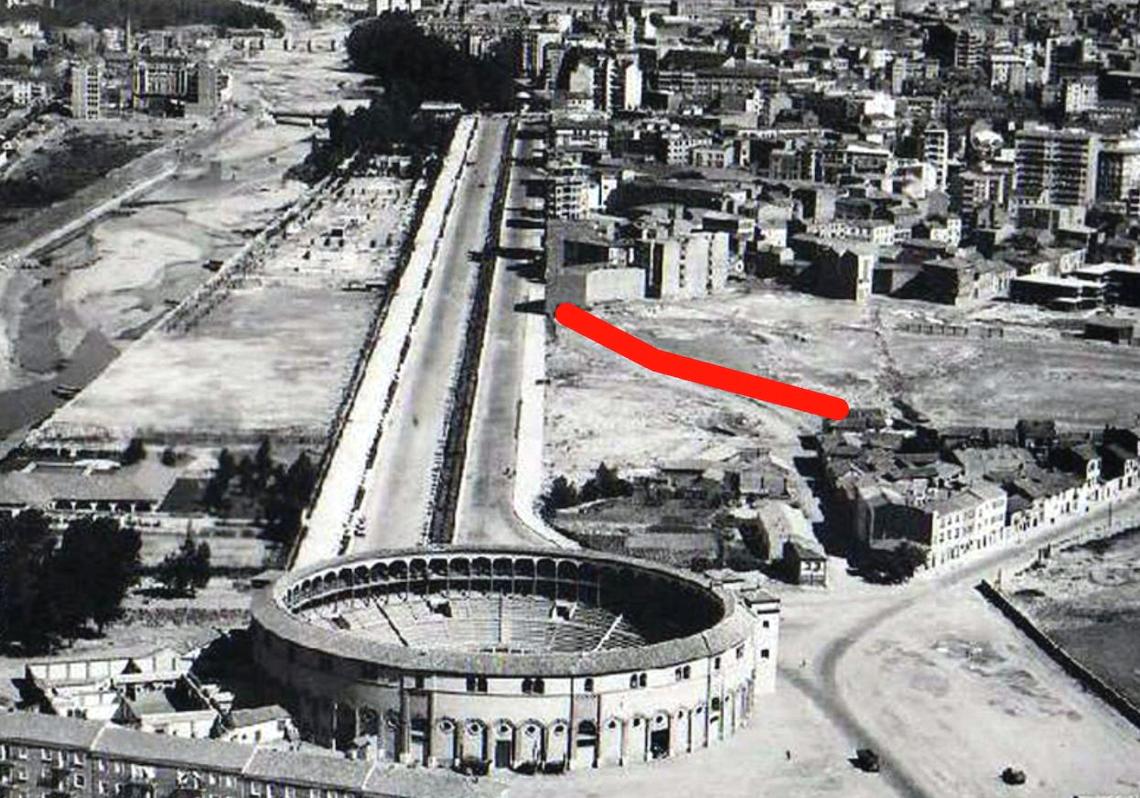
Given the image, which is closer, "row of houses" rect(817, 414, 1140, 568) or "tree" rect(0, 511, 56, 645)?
"tree" rect(0, 511, 56, 645)

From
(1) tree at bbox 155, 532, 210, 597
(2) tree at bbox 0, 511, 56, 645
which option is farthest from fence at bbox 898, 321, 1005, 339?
(2) tree at bbox 0, 511, 56, 645

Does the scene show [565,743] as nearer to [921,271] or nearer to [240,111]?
[921,271]

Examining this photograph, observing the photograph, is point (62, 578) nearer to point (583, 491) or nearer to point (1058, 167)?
point (583, 491)

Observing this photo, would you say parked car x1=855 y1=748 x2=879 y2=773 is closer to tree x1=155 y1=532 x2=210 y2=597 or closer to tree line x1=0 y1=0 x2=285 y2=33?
tree x1=155 y1=532 x2=210 y2=597

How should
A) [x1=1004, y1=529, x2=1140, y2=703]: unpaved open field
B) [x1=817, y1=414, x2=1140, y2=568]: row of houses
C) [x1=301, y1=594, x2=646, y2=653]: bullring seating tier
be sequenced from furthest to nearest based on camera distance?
[x1=817, y1=414, x2=1140, y2=568]: row of houses
[x1=1004, y1=529, x2=1140, y2=703]: unpaved open field
[x1=301, y1=594, x2=646, y2=653]: bullring seating tier

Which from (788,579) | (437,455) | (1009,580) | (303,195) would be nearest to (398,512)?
(437,455)

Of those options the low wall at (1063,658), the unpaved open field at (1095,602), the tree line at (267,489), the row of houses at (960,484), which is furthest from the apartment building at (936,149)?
the low wall at (1063,658)

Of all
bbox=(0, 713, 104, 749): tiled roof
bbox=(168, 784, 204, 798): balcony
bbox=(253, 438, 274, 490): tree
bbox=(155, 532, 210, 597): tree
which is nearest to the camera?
bbox=(168, 784, 204, 798): balcony

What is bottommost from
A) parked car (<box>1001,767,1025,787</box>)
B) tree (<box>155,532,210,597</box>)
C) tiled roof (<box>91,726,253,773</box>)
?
parked car (<box>1001,767,1025,787</box>)
